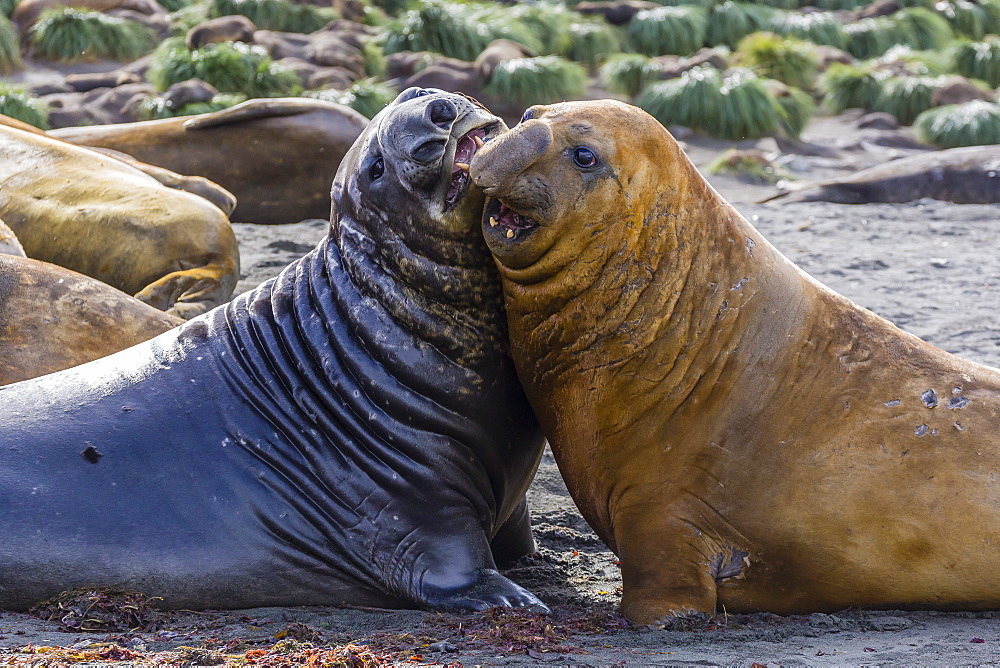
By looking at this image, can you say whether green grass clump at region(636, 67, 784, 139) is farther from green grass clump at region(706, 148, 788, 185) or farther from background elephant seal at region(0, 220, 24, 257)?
background elephant seal at region(0, 220, 24, 257)

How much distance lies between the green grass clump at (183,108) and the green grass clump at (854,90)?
9.34 metres

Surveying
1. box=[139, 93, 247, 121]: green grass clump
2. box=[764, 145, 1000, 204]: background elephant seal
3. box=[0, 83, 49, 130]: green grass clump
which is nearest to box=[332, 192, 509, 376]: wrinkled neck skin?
box=[764, 145, 1000, 204]: background elephant seal

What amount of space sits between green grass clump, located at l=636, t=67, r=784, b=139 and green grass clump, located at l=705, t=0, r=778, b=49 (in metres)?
6.68

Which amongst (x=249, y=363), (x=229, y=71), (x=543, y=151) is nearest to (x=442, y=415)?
(x=249, y=363)

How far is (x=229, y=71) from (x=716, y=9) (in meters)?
11.4

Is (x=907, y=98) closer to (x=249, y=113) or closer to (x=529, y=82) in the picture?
(x=529, y=82)

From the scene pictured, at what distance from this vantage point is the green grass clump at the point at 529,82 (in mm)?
16203

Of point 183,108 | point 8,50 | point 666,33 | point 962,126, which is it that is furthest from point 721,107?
point 8,50

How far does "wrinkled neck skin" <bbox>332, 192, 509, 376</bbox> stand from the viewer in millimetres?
3814

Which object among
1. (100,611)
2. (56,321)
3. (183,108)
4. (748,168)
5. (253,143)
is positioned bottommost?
(100,611)

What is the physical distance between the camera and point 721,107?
1544cm

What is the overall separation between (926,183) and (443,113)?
774 cm

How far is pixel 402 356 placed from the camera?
384cm

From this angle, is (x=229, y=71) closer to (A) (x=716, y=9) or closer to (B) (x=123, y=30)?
(B) (x=123, y=30)
